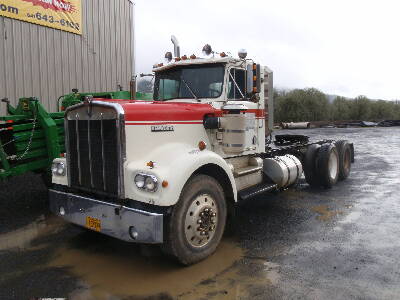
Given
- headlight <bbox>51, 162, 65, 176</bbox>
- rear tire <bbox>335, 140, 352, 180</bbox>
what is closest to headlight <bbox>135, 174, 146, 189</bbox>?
headlight <bbox>51, 162, 65, 176</bbox>

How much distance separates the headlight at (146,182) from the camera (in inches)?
155

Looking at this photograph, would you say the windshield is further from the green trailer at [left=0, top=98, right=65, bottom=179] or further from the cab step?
the green trailer at [left=0, top=98, right=65, bottom=179]

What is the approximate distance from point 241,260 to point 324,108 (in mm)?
50882

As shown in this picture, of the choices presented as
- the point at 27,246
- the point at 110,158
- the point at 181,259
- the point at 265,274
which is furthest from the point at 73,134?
the point at 265,274

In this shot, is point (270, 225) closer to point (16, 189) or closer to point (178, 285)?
point (178, 285)

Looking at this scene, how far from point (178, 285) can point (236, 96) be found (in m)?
3.08

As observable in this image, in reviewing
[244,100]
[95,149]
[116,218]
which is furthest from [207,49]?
[116,218]

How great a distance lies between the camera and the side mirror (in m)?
5.46

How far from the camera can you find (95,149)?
443cm

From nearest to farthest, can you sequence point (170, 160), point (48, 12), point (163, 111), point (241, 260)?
point (170, 160)
point (241, 260)
point (163, 111)
point (48, 12)

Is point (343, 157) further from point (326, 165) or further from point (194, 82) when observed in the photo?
point (194, 82)

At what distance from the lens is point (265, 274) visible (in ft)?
13.5

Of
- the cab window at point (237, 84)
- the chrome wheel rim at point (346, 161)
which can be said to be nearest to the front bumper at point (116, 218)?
the cab window at point (237, 84)

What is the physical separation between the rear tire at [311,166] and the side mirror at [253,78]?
363 centimetres
